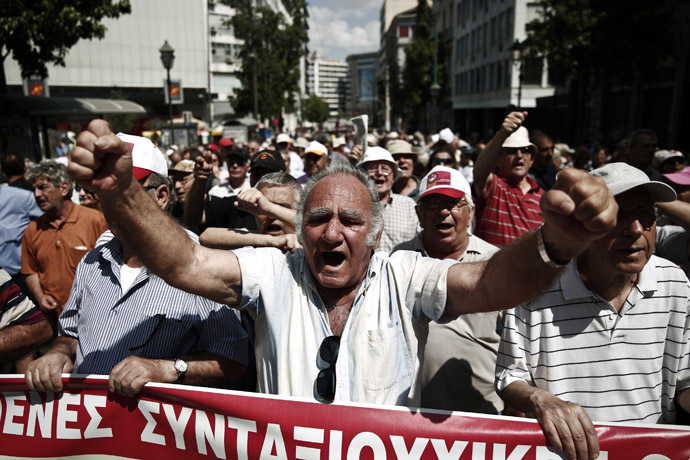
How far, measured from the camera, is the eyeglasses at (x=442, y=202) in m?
3.32

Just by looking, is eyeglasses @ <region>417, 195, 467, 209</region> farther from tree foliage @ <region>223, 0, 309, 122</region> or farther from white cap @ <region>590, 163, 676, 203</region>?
tree foliage @ <region>223, 0, 309, 122</region>

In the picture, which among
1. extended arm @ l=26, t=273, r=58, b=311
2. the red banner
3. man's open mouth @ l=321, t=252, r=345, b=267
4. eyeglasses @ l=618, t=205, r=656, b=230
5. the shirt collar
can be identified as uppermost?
eyeglasses @ l=618, t=205, r=656, b=230

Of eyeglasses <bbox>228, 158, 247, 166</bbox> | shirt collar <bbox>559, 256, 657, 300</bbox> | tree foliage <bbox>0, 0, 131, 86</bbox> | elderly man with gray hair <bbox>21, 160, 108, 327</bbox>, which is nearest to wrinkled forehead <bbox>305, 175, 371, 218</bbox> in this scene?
shirt collar <bbox>559, 256, 657, 300</bbox>

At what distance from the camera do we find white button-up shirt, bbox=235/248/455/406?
1930mm

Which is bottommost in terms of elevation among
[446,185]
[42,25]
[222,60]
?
[446,185]

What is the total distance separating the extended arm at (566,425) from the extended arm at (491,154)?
223 centimetres

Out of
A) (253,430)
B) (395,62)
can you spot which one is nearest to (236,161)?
(253,430)

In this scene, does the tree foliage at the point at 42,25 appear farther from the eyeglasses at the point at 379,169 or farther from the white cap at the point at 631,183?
the white cap at the point at 631,183

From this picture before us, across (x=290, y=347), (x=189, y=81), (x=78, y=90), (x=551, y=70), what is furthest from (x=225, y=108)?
(x=290, y=347)

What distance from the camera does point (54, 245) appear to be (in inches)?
171

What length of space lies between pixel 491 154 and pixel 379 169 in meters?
1.50

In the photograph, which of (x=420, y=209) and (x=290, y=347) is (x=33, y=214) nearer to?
(x=420, y=209)

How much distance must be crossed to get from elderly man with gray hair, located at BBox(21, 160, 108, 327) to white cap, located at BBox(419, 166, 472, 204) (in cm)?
284

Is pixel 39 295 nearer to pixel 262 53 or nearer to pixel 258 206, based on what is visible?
pixel 258 206
